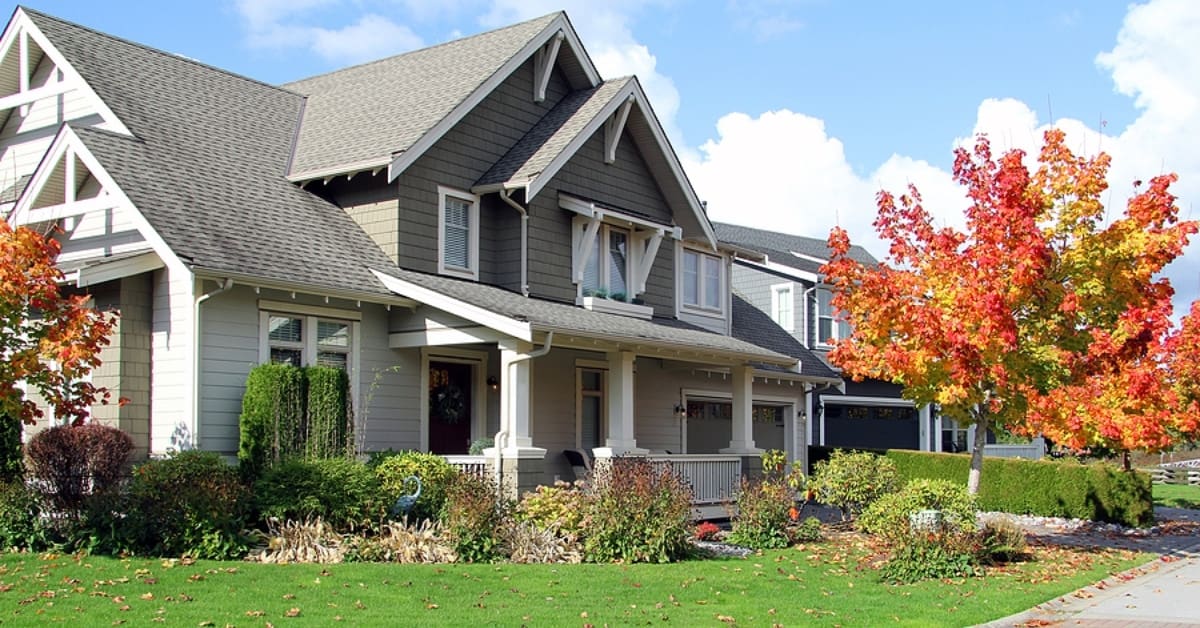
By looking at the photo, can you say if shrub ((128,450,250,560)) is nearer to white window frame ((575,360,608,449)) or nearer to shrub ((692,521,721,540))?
shrub ((692,521,721,540))

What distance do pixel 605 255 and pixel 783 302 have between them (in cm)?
1252

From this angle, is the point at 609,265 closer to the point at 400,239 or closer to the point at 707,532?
the point at 400,239

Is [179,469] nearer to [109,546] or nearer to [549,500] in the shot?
[109,546]

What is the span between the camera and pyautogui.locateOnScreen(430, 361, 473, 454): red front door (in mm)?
20375

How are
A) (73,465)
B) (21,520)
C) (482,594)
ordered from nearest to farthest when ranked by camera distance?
(482,594)
(21,520)
(73,465)

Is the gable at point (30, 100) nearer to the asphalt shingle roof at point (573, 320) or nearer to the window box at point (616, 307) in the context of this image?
the asphalt shingle roof at point (573, 320)

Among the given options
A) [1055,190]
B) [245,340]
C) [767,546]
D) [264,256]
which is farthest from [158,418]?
[1055,190]

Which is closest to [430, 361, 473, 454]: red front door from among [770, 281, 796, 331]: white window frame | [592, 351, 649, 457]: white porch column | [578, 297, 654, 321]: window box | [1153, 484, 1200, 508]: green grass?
[592, 351, 649, 457]: white porch column

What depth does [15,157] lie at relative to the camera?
2155cm

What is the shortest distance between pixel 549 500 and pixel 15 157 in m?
12.2

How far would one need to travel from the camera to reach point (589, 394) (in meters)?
23.2

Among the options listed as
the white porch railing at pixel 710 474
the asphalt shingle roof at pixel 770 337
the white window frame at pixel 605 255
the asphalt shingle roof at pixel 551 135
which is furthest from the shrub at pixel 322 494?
the asphalt shingle roof at pixel 770 337

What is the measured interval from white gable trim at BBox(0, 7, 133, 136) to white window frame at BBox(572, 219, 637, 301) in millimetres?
8098

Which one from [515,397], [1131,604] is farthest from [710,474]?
[1131,604]
